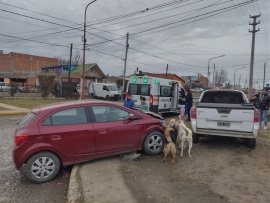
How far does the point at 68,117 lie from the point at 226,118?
13.8 ft

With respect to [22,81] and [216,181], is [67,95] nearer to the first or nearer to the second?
[22,81]

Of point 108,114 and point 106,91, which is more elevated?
point 106,91

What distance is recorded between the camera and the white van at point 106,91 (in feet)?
105

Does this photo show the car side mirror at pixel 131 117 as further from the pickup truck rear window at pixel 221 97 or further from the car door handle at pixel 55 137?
the pickup truck rear window at pixel 221 97

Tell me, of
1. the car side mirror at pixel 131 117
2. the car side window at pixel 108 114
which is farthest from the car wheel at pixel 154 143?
the car side window at pixel 108 114

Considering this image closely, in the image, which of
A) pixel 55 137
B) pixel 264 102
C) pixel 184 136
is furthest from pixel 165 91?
pixel 55 137

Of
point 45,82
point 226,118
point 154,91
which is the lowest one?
point 226,118

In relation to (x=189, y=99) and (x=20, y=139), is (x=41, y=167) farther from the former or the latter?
(x=189, y=99)

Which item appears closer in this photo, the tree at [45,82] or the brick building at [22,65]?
the tree at [45,82]

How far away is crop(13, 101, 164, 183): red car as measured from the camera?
4832 mm

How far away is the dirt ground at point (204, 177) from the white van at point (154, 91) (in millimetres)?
6683

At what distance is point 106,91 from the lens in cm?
3247

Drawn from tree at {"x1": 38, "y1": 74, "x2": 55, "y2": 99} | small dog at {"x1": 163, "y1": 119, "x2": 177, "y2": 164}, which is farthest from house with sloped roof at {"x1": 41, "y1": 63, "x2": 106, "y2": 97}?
small dog at {"x1": 163, "y1": 119, "x2": 177, "y2": 164}

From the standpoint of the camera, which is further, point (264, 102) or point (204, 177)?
point (264, 102)
